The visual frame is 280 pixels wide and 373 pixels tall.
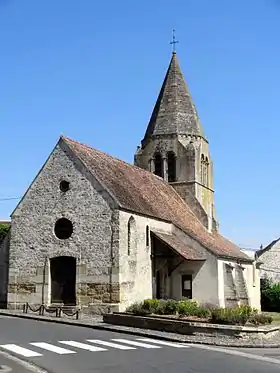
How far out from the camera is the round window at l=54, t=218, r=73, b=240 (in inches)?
1128

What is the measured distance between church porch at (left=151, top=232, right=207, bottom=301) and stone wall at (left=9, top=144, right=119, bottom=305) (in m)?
4.16

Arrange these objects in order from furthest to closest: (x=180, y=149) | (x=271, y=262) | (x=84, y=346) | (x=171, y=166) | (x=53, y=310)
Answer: (x=271, y=262)
(x=171, y=166)
(x=180, y=149)
(x=53, y=310)
(x=84, y=346)

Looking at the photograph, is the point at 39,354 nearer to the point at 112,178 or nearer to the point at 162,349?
the point at 162,349

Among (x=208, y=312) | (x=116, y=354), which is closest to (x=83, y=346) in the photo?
(x=116, y=354)

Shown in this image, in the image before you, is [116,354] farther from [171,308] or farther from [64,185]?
[64,185]

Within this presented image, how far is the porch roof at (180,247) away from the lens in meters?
30.1

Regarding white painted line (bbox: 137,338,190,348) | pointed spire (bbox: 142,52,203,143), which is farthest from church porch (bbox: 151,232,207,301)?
pointed spire (bbox: 142,52,203,143)

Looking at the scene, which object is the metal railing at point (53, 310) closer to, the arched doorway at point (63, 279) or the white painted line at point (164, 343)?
the arched doorway at point (63, 279)

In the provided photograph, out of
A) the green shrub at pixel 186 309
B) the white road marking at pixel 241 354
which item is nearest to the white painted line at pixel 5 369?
the white road marking at pixel 241 354

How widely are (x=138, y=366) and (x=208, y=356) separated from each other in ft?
10.2

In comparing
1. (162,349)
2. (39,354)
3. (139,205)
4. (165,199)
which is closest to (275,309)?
(165,199)

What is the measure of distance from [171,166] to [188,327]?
901 inches

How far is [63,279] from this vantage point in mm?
28953

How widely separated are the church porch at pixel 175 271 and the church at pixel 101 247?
2.3 inches
